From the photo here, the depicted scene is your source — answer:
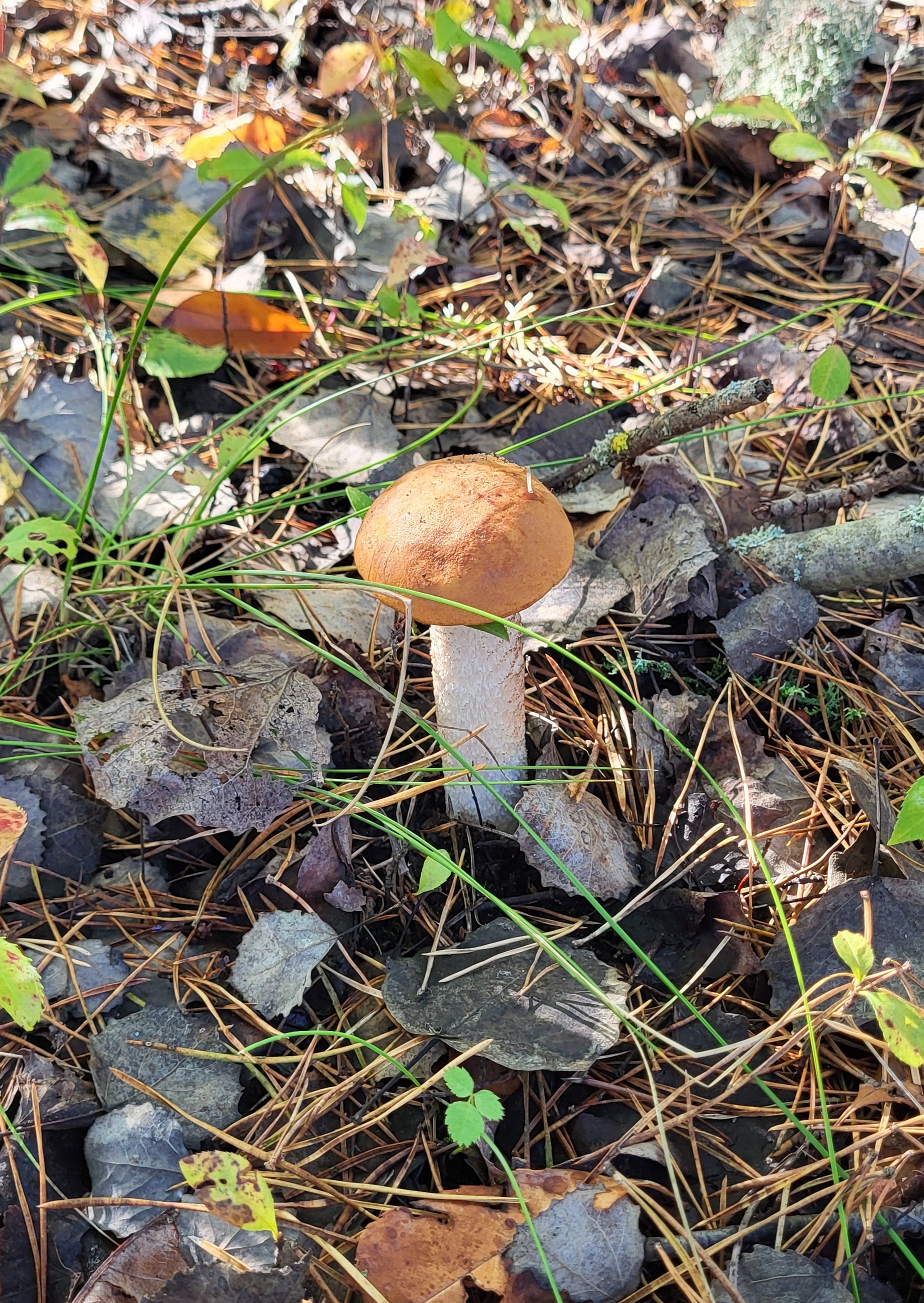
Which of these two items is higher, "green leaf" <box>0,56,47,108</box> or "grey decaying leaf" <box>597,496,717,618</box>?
"green leaf" <box>0,56,47,108</box>

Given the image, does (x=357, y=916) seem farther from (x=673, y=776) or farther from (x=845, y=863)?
(x=845, y=863)

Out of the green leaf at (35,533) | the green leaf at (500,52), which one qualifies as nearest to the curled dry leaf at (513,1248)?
the green leaf at (35,533)

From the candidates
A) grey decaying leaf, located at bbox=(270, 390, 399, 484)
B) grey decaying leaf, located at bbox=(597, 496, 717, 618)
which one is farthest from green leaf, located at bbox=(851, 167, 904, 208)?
grey decaying leaf, located at bbox=(270, 390, 399, 484)

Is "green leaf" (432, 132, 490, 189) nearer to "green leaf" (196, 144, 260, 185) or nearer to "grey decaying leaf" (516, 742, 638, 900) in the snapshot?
"green leaf" (196, 144, 260, 185)

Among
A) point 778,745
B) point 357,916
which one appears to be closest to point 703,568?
point 778,745

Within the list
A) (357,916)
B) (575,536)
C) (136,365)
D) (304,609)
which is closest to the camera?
(357,916)

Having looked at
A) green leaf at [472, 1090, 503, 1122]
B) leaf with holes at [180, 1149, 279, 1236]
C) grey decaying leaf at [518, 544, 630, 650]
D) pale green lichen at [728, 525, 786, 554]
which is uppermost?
pale green lichen at [728, 525, 786, 554]
